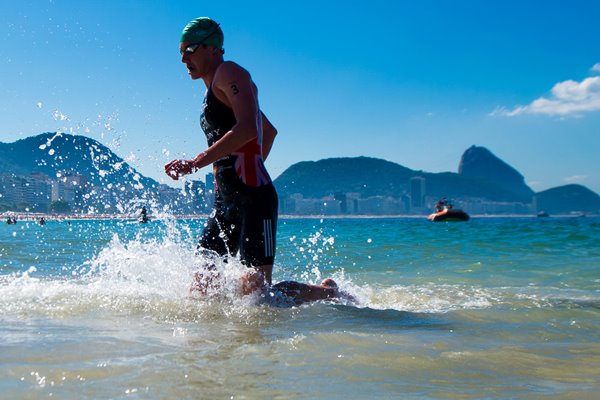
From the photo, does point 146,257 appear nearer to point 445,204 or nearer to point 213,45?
point 213,45

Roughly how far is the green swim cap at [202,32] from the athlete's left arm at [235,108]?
10.4 inches

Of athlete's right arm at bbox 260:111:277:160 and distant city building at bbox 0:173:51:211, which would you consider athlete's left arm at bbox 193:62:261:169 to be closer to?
athlete's right arm at bbox 260:111:277:160

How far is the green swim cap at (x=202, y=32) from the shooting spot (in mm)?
4051

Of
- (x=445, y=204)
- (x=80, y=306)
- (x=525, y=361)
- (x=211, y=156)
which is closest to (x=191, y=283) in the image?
(x=80, y=306)

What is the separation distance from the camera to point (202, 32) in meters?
4.05

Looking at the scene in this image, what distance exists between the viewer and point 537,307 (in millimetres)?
4941

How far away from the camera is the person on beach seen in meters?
3.86

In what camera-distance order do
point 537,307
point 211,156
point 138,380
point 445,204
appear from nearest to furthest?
1. point 138,380
2. point 211,156
3. point 537,307
4. point 445,204

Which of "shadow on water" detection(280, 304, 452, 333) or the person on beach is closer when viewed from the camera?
"shadow on water" detection(280, 304, 452, 333)

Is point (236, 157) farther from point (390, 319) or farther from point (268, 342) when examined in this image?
point (390, 319)

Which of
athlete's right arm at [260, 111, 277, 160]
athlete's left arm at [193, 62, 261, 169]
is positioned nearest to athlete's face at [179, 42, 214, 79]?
athlete's left arm at [193, 62, 261, 169]

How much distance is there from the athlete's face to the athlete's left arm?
0.22 meters

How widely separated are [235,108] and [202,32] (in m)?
0.64

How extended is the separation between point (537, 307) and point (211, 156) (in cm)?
306
